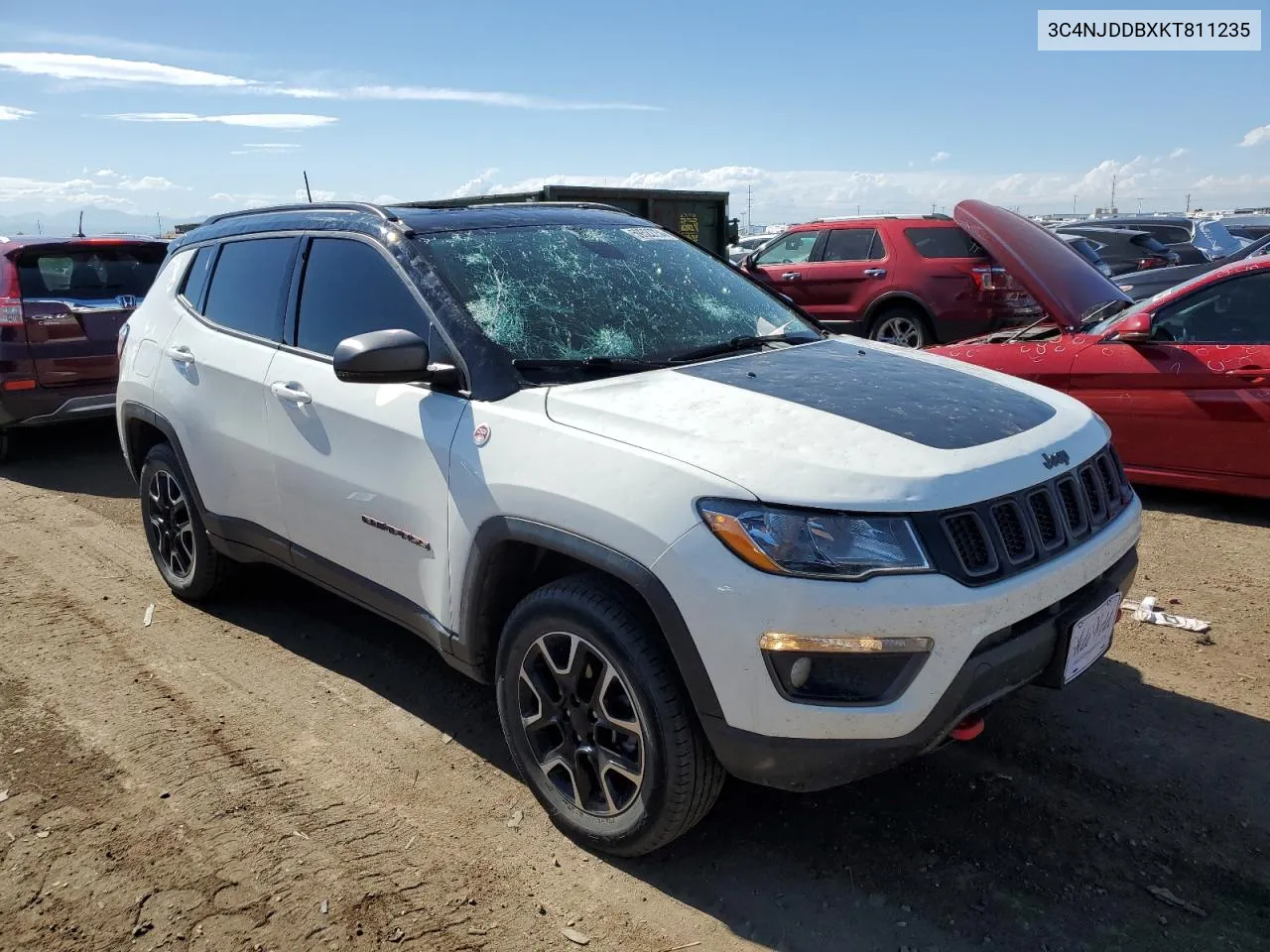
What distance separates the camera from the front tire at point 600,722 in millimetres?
2535

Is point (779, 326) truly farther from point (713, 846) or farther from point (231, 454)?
point (231, 454)

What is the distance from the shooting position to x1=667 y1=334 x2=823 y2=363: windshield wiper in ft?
10.8

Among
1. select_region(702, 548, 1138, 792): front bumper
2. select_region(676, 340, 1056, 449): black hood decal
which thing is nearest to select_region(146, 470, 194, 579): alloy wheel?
select_region(676, 340, 1056, 449): black hood decal

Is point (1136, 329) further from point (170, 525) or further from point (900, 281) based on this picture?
point (170, 525)

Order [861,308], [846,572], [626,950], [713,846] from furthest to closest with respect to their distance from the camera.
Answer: [861,308]
[713,846]
[626,950]
[846,572]

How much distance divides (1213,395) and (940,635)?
4.01m

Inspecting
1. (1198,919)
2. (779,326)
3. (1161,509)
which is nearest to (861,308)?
(1161,509)

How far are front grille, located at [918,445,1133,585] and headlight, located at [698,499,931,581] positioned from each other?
0.08 m

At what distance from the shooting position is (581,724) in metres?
2.79

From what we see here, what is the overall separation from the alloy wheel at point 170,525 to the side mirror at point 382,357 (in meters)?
1.97

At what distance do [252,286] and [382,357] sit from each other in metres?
1.51

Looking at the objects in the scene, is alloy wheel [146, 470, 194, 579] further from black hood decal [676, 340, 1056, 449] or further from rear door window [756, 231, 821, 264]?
rear door window [756, 231, 821, 264]

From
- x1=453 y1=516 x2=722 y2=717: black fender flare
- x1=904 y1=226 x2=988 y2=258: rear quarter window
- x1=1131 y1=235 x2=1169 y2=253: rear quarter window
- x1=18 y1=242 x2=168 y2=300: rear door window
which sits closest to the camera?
x1=453 y1=516 x2=722 y2=717: black fender flare

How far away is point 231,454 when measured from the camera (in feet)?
13.2
